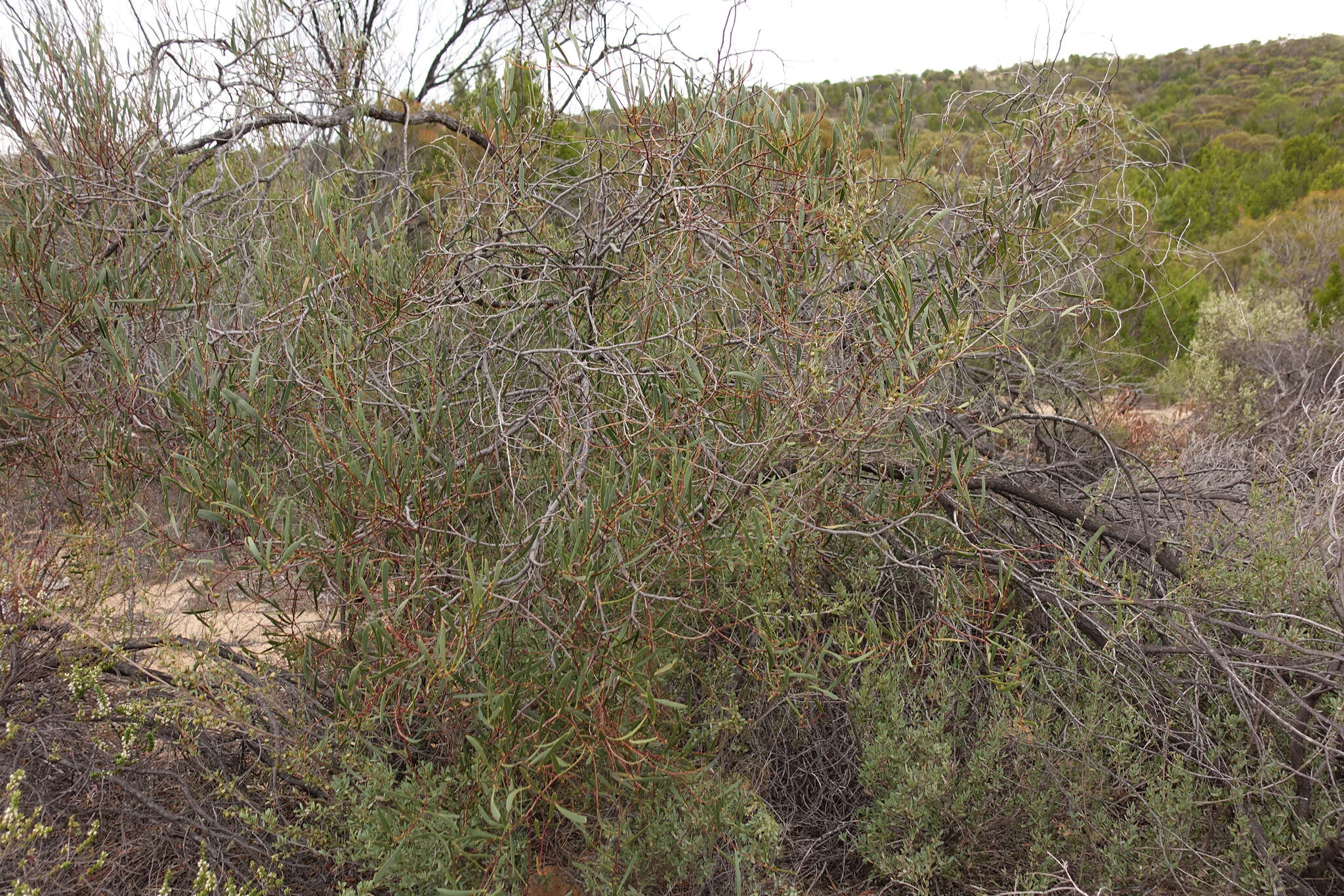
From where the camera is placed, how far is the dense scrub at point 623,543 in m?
2.23

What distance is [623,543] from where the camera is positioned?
217 cm

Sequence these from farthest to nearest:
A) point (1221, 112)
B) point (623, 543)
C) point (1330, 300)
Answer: point (1221, 112) < point (1330, 300) < point (623, 543)

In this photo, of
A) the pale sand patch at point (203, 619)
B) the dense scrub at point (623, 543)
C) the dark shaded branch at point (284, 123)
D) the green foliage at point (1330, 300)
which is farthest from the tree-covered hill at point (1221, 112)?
the pale sand patch at point (203, 619)

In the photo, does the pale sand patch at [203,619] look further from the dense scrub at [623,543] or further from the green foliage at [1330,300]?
the green foliage at [1330,300]

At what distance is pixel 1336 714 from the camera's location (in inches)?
97.4

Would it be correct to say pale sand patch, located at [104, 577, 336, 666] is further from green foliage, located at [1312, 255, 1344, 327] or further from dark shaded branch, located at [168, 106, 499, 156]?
green foliage, located at [1312, 255, 1344, 327]

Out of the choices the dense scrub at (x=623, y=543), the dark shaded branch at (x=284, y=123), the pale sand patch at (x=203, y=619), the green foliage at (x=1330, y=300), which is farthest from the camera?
the green foliage at (x=1330, y=300)

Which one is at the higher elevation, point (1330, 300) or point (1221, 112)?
point (1221, 112)

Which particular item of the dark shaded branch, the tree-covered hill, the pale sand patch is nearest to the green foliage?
the tree-covered hill

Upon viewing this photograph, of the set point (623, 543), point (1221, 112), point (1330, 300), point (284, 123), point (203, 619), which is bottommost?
point (1330, 300)

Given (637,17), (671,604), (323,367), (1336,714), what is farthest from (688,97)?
(1336,714)

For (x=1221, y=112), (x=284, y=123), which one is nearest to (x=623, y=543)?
(x=284, y=123)

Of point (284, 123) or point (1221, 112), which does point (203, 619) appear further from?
point (1221, 112)

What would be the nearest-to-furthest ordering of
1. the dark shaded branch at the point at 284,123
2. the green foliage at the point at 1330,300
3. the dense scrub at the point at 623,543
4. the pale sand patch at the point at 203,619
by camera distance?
the dense scrub at the point at 623,543 < the pale sand patch at the point at 203,619 < the dark shaded branch at the point at 284,123 < the green foliage at the point at 1330,300
